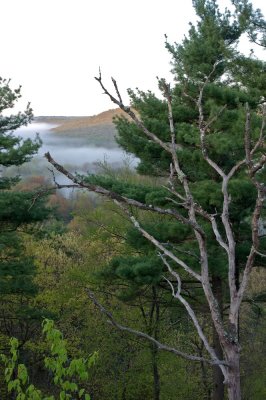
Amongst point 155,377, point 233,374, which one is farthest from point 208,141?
point 155,377

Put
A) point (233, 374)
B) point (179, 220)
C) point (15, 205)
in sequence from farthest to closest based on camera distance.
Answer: point (15, 205)
point (179, 220)
point (233, 374)

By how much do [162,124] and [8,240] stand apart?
7142 mm

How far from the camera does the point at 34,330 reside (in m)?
23.5

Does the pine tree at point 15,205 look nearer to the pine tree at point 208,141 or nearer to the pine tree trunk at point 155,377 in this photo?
the pine tree at point 208,141

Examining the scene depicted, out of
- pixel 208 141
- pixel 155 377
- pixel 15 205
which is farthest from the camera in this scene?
pixel 155 377

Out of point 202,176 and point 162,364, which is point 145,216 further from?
point 202,176

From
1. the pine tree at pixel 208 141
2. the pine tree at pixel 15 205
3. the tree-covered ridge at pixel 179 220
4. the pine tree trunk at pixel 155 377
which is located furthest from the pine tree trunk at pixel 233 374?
the pine tree trunk at pixel 155 377

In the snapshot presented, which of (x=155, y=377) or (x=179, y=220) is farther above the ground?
(x=179, y=220)

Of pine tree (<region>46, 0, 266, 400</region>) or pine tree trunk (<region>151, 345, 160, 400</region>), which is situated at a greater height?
pine tree (<region>46, 0, 266, 400</region>)

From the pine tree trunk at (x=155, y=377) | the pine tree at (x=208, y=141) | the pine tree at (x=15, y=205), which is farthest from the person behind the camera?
the pine tree trunk at (x=155, y=377)

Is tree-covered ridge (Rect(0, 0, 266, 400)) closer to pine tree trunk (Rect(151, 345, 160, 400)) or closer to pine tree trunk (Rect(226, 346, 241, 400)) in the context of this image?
pine tree trunk (Rect(151, 345, 160, 400))

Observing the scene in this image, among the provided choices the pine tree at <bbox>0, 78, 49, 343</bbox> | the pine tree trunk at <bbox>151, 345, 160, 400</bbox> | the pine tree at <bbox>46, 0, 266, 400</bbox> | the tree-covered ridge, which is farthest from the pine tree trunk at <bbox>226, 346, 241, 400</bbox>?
the pine tree trunk at <bbox>151, 345, 160, 400</bbox>

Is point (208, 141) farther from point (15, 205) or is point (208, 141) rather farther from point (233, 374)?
point (233, 374)

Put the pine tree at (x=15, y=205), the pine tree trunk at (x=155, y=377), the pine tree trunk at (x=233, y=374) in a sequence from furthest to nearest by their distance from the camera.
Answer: the pine tree trunk at (x=155, y=377) < the pine tree at (x=15, y=205) < the pine tree trunk at (x=233, y=374)
